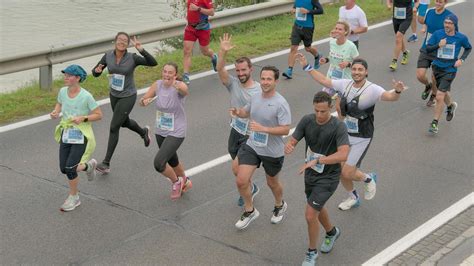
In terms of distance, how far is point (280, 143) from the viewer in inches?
313

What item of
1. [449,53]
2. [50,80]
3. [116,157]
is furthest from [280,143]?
[50,80]

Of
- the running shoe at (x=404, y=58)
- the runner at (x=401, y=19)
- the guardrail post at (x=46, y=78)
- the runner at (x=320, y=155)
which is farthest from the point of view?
the running shoe at (x=404, y=58)

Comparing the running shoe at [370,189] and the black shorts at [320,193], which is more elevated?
the black shorts at [320,193]

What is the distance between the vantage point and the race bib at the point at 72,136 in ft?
27.4

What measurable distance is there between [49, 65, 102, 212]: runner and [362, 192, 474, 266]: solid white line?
10.7ft

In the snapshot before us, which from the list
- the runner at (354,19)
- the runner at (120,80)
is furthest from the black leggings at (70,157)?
the runner at (354,19)

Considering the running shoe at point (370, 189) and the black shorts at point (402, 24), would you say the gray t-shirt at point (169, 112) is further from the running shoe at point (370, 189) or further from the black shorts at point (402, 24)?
the black shorts at point (402, 24)

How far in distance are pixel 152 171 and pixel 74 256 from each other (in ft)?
7.95

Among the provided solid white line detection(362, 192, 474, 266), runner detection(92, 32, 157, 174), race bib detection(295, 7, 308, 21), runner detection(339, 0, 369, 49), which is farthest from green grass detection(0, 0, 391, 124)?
solid white line detection(362, 192, 474, 266)

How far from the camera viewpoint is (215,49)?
51.9 ft

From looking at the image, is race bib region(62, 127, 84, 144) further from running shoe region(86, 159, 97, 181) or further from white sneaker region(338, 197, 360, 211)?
white sneaker region(338, 197, 360, 211)

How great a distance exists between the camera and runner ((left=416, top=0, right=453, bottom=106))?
12.0 m

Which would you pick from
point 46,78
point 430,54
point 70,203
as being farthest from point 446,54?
point 46,78

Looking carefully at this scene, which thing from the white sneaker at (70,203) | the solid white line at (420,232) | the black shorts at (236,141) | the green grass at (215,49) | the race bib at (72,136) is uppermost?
the black shorts at (236,141)
